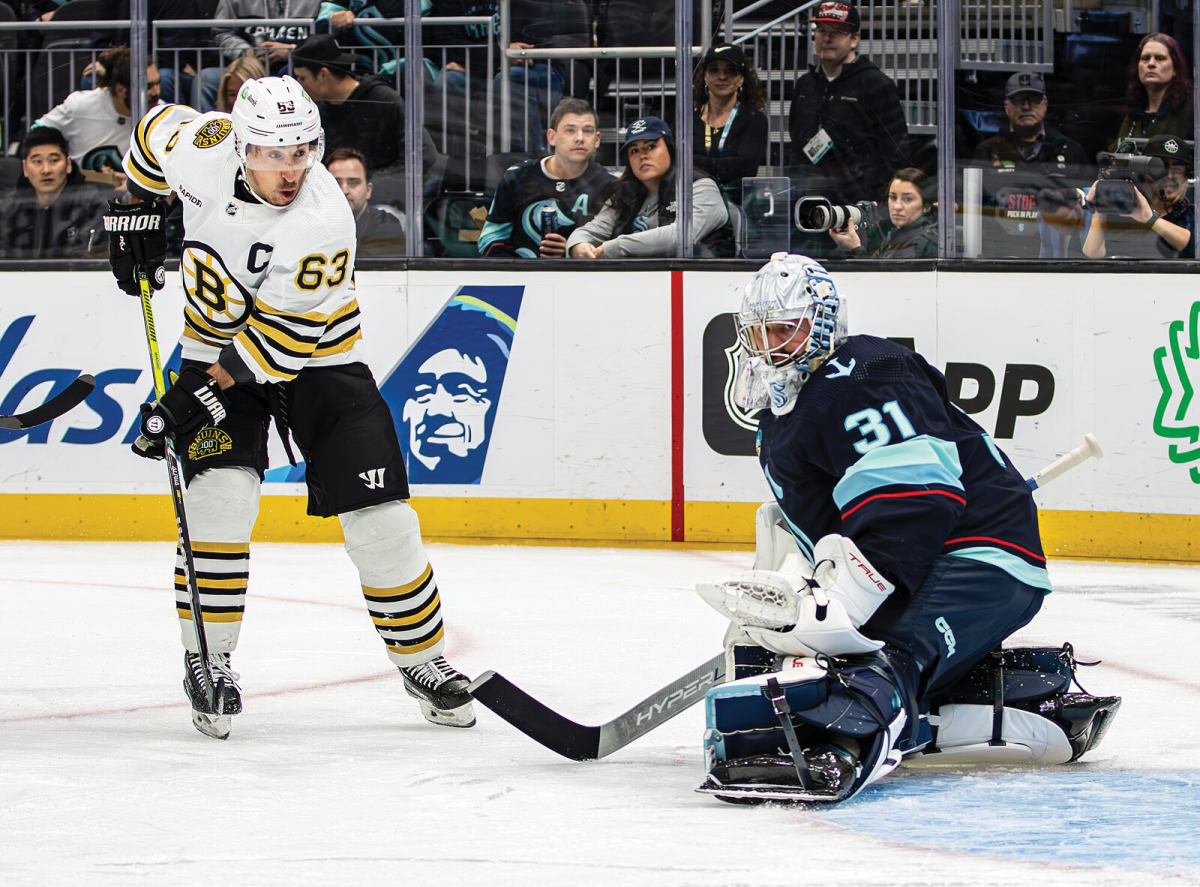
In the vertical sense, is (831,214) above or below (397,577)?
above

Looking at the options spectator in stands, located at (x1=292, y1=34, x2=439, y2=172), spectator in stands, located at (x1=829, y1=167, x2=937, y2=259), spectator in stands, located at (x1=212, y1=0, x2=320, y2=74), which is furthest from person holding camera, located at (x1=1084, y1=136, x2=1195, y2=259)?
spectator in stands, located at (x1=212, y1=0, x2=320, y2=74)

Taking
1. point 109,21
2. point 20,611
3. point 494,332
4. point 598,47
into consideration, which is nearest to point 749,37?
point 598,47

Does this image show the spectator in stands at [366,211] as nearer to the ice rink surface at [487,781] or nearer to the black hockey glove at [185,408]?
the ice rink surface at [487,781]

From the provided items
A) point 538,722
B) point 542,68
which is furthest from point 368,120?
point 538,722

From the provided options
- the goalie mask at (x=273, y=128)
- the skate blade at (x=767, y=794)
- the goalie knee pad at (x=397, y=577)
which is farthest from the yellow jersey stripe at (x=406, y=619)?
the skate blade at (x=767, y=794)

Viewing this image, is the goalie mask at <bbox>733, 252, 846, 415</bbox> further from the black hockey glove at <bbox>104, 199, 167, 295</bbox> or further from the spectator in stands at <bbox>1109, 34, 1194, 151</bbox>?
the spectator in stands at <bbox>1109, 34, 1194, 151</bbox>

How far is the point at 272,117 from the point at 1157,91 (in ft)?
13.3

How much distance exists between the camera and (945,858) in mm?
2016

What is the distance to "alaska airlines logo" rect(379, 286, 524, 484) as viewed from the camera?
238 inches

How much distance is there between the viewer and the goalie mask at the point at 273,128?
116 inches

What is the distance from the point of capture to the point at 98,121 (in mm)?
6480

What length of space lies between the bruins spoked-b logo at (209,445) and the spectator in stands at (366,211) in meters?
3.26

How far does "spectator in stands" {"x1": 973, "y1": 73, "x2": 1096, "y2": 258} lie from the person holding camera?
9 cm

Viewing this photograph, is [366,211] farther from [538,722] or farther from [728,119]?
[538,722]
